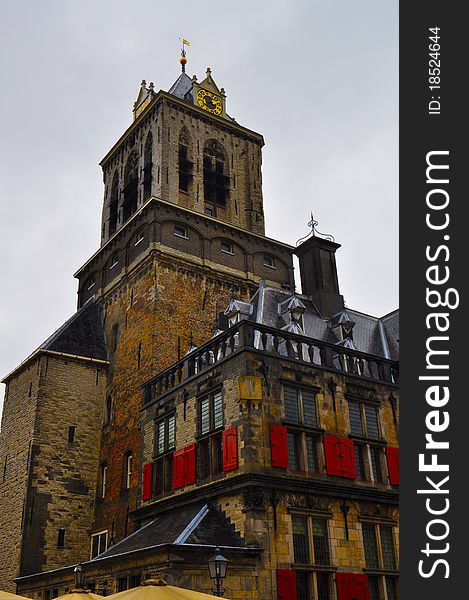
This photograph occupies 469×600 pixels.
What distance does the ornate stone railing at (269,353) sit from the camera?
69.9 ft

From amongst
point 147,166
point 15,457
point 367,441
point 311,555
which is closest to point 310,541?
point 311,555

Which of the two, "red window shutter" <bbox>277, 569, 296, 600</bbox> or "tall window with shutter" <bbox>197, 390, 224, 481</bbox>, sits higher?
"tall window with shutter" <bbox>197, 390, 224, 481</bbox>

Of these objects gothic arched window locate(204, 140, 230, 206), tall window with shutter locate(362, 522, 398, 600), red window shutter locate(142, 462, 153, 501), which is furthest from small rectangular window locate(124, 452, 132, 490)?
gothic arched window locate(204, 140, 230, 206)

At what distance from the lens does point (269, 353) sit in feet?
68.4

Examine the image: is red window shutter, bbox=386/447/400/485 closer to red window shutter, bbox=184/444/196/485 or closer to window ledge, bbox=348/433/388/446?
A: window ledge, bbox=348/433/388/446

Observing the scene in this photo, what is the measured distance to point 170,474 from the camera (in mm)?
22906

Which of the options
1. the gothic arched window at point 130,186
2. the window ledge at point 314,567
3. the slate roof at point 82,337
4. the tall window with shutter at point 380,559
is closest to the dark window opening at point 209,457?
the window ledge at point 314,567

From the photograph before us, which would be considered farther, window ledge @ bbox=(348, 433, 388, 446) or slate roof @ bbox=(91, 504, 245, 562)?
window ledge @ bbox=(348, 433, 388, 446)

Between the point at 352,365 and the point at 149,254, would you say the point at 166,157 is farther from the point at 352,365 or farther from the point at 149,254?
the point at 352,365

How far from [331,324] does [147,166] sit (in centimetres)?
1509

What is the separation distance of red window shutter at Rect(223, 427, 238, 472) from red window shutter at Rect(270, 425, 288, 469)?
42.6 inches

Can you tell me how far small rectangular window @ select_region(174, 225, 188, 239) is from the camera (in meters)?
32.9

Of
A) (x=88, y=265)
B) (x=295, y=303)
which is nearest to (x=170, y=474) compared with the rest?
(x=295, y=303)

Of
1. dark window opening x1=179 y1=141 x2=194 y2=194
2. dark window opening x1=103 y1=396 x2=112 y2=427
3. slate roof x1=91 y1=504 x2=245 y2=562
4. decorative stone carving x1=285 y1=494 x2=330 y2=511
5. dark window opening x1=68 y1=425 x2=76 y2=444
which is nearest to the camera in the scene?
slate roof x1=91 y1=504 x2=245 y2=562
